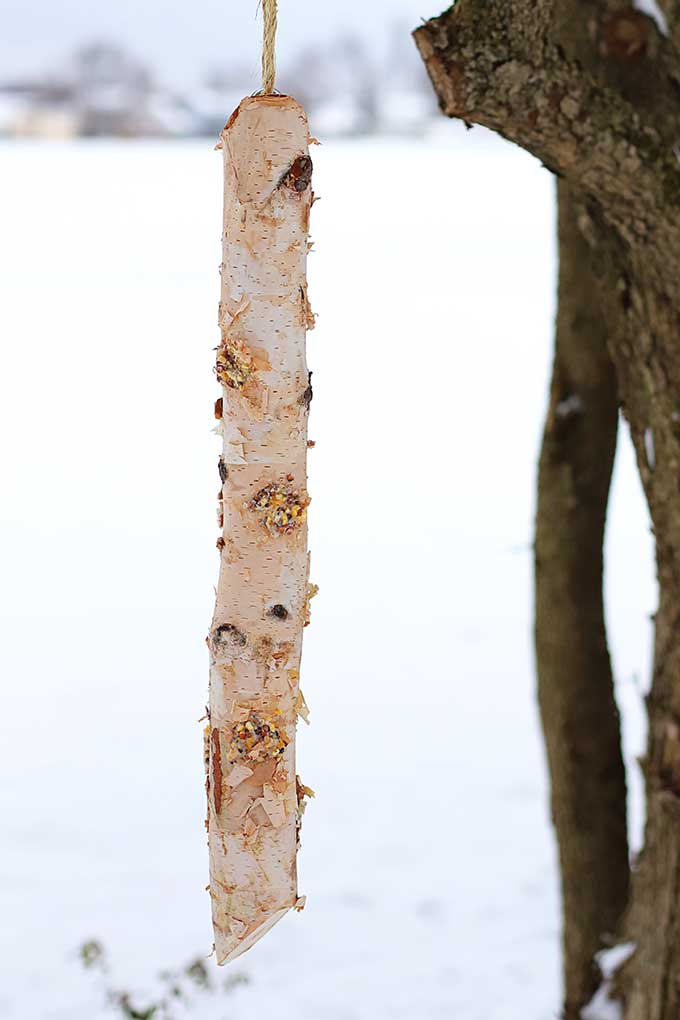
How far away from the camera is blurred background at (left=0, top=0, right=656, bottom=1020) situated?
2580 millimetres

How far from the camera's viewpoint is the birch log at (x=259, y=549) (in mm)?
841

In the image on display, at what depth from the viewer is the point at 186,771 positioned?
321cm

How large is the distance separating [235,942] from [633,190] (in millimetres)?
807

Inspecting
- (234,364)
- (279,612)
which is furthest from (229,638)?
(234,364)

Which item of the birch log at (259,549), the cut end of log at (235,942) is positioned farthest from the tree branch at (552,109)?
the cut end of log at (235,942)

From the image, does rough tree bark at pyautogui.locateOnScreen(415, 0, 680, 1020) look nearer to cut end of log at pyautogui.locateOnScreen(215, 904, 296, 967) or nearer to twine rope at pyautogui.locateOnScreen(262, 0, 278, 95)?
twine rope at pyautogui.locateOnScreen(262, 0, 278, 95)

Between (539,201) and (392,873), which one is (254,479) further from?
(539,201)

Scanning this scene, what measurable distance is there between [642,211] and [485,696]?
8.13 ft

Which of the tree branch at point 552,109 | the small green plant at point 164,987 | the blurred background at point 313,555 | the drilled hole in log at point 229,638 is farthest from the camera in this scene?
the blurred background at point 313,555

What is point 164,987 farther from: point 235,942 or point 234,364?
point 234,364

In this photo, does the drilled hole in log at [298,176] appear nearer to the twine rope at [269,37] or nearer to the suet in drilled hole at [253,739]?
the twine rope at [269,37]

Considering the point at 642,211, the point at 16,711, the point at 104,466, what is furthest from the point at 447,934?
the point at 104,466

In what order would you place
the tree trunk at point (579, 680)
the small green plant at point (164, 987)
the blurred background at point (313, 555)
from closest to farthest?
1. the small green plant at point (164, 987)
2. the tree trunk at point (579, 680)
3. the blurred background at point (313, 555)

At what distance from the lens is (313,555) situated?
15.5 feet
